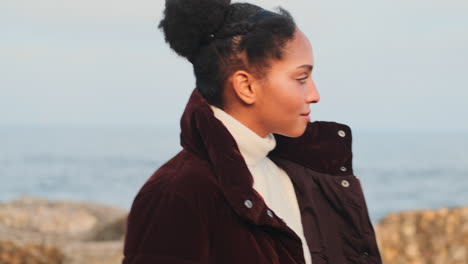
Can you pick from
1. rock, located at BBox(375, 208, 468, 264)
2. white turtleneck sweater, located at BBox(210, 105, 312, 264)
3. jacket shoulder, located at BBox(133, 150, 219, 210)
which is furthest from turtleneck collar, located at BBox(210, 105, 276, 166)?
rock, located at BBox(375, 208, 468, 264)

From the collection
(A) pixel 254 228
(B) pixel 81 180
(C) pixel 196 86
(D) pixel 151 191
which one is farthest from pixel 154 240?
(B) pixel 81 180

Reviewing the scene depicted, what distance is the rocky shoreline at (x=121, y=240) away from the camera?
7254 millimetres

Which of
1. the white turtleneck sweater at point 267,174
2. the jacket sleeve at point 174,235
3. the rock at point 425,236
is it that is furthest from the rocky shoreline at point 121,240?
the jacket sleeve at point 174,235

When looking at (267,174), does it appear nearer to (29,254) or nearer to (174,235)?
(174,235)

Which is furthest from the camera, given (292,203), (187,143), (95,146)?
(95,146)

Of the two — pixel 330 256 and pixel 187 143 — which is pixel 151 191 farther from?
pixel 330 256

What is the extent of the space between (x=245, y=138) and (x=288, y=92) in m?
0.19

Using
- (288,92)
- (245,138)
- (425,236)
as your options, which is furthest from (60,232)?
(288,92)

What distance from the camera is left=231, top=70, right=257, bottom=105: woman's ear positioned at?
7.48 feet

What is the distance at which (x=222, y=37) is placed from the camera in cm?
233

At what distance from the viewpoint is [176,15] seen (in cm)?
238

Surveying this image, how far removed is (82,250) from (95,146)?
54250 millimetres

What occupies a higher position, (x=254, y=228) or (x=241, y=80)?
(x=241, y=80)

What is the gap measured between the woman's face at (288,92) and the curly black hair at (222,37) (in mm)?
27
